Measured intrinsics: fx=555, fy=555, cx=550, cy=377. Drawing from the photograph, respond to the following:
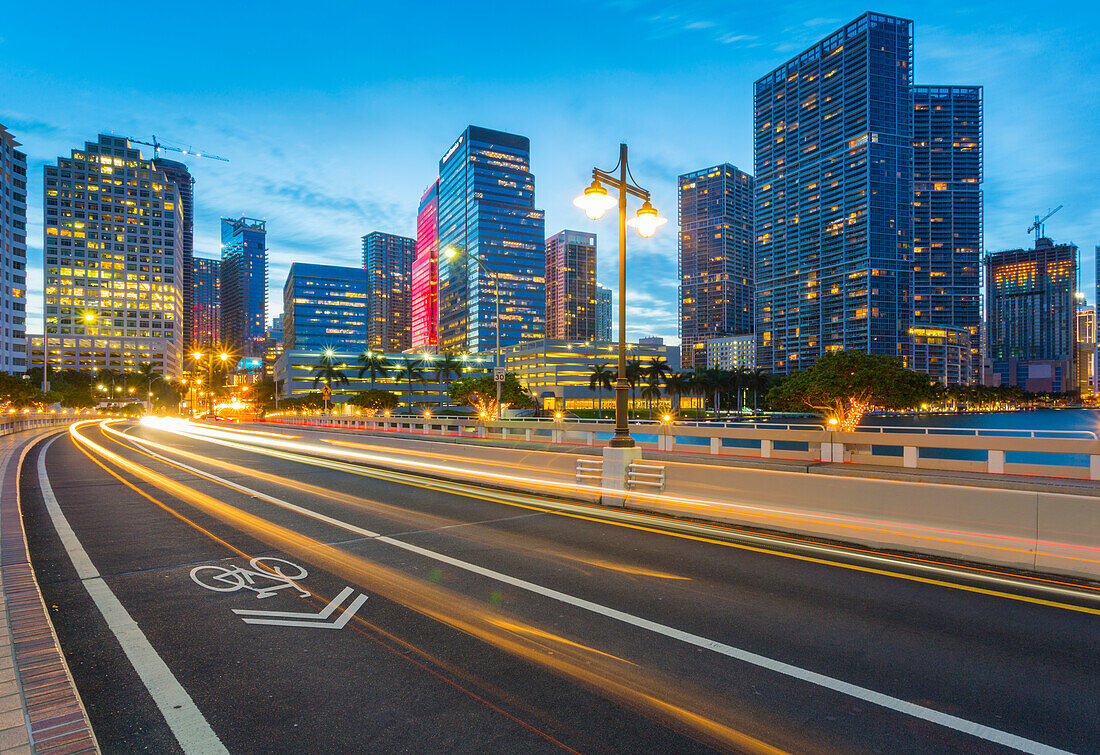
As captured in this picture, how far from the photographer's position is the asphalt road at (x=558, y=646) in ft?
12.7

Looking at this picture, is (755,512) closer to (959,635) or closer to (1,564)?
(959,635)

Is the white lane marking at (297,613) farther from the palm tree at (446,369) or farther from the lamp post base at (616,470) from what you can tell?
the palm tree at (446,369)

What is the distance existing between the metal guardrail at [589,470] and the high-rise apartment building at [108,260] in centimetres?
21672

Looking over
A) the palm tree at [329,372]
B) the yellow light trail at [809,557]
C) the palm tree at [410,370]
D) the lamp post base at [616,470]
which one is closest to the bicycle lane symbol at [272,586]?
the yellow light trail at [809,557]

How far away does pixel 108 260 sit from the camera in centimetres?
18550

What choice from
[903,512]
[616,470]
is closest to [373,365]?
[616,470]

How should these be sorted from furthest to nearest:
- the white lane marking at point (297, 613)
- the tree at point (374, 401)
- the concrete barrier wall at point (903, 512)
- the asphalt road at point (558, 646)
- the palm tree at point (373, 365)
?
1. the palm tree at point (373, 365)
2. the tree at point (374, 401)
3. the concrete barrier wall at point (903, 512)
4. the white lane marking at point (297, 613)
5. the asphalt road at point (558, 646)

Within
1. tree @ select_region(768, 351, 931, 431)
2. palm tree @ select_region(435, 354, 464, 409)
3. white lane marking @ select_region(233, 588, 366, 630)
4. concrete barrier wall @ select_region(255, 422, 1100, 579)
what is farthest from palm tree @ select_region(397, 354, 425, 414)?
white lane marking @ select_region(233, 588, 366, 630)

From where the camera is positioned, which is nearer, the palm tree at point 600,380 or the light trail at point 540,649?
the light trail at point 540,649

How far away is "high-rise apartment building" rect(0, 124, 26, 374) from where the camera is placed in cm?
10650

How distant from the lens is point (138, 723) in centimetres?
395

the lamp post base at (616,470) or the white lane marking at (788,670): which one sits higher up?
the lamp post base at (616,470)

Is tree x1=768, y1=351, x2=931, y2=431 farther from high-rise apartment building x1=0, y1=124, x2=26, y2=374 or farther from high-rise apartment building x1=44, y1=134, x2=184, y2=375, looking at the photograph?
high-rise apartment building x1=44, y1=134, x2=184, y2=375

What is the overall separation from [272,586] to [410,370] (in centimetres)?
12964
